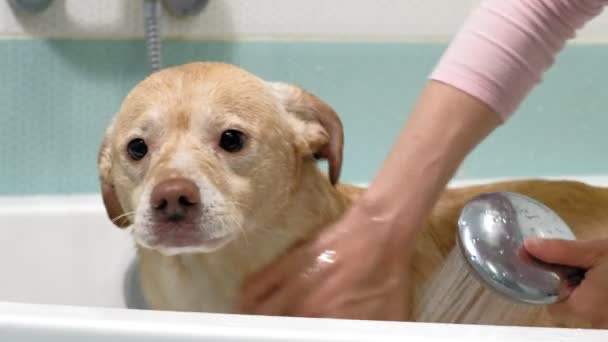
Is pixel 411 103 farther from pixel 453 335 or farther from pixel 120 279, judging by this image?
pixel 453 335

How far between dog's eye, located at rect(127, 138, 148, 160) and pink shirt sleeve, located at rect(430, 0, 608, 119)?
1.26 feet

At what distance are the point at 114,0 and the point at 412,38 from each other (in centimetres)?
63

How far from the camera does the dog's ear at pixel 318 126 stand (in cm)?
98

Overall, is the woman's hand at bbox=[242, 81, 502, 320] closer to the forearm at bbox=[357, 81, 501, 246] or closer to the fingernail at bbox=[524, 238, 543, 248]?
the forearm at bbox=[357, 81, 501, 246]

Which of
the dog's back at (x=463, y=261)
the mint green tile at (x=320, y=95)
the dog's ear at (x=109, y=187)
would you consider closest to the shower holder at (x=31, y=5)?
the mint green tile at (x=320, y=95)

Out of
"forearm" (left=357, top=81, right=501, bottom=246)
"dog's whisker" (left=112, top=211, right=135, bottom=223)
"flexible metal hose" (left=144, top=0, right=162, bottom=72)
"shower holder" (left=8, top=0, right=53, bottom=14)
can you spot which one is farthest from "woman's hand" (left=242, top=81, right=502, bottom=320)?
"shower holder" (left=8, top=0, right=53, bottom=14)

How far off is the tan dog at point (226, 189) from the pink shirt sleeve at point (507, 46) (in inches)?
7.7

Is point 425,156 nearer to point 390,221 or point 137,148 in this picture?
point 390,221

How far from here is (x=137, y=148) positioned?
3.04 feet

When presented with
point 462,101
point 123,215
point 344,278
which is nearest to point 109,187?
point 123,215

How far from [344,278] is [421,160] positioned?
17 cm

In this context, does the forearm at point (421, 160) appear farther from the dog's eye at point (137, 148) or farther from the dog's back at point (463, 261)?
the dog's eye at point (137, 148)

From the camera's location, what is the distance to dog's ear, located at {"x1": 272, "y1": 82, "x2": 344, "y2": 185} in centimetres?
98

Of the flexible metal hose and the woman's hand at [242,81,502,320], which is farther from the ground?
the woman's hand at [242,81,502,320]
